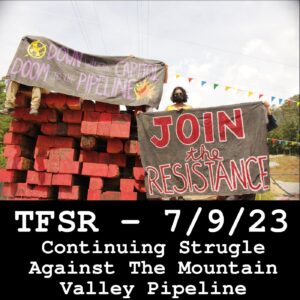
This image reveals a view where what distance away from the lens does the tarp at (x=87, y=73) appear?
16.0 ft

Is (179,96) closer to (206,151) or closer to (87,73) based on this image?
(206,151)

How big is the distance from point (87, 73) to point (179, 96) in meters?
1.40

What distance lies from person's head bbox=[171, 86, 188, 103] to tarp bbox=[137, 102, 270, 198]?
26 cm

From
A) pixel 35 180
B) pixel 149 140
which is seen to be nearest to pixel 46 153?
pixel 35 180

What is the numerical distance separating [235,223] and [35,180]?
126 inches

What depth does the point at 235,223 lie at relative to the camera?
107 inches

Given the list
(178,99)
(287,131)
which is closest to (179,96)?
(178,99)

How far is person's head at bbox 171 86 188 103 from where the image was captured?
4.86 meters

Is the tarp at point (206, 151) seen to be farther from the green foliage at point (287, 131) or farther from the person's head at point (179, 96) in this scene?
the green foliage at point (287, 131)

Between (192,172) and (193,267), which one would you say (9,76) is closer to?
(192,172)

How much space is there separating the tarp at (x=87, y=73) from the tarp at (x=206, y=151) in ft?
1.71

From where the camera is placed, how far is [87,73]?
200 inches

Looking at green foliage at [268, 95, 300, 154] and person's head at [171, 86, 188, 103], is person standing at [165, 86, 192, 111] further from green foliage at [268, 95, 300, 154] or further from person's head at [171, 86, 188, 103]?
green foliage at [268, 95, 300, 154]

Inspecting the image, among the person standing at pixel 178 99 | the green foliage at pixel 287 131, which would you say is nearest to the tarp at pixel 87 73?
the person standing at pixel 178 99
